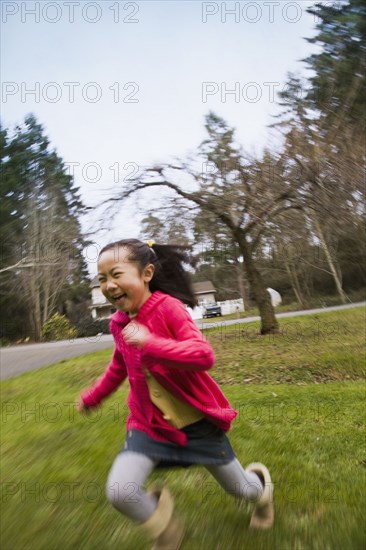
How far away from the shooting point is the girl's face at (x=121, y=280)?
2.10m

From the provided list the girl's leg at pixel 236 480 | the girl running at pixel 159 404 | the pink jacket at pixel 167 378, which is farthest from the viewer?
the girl's leg at pixel 236 480

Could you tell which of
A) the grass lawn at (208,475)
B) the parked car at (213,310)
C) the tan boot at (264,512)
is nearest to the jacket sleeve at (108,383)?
the grass lawn at (208,475)

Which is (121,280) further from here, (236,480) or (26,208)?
(26,208)

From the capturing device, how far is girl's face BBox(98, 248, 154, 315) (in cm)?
210

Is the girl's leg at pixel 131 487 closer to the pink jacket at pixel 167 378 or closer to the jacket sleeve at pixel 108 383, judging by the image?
the pink jacket at pixel 167 378

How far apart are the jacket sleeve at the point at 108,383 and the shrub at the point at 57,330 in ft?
60.5

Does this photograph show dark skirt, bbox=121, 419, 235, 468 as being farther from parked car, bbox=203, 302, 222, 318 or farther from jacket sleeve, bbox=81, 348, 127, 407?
parked car, bbox=203, 302, 222, 318

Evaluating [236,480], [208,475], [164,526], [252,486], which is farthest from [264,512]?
[208,475]

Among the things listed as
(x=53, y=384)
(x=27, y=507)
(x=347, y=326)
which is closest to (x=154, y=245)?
(x=27, y=507)

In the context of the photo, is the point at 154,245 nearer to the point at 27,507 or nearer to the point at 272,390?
the point at 27,507

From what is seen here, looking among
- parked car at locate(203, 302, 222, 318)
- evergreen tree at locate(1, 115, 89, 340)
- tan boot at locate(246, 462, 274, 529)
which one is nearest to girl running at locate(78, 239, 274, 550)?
tan boot at locate(246, 462, 274, 529)

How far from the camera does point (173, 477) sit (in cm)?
328

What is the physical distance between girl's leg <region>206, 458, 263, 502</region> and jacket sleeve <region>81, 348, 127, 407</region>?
25.1 inches

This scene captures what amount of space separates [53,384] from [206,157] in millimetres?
6381
